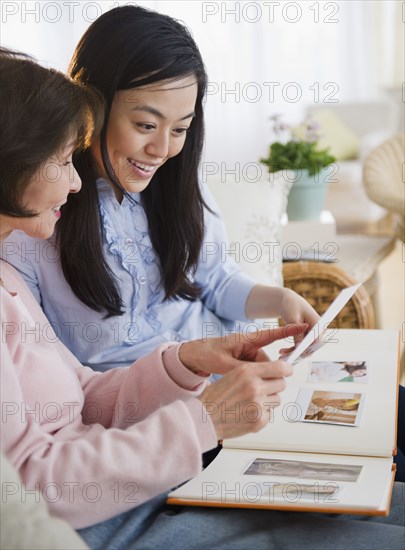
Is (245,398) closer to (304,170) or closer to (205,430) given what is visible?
(205,430)

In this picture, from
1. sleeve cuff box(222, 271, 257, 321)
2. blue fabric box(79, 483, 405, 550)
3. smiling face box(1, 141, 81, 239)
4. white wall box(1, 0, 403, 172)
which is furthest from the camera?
white wall box(1, 0, 403, 172)

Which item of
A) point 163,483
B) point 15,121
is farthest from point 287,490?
point 15,121

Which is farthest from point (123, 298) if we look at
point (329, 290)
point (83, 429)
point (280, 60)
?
point (280, 60)

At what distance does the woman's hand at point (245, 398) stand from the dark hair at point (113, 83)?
1.51 ft

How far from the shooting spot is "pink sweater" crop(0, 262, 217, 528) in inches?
39.1

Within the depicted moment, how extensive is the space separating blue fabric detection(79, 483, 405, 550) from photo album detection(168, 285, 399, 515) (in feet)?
0.09

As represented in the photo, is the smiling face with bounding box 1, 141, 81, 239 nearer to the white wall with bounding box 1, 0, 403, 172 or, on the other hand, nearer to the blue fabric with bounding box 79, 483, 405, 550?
the blue fabric with bounding box 79, 483, 405, 550

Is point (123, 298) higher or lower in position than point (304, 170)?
lower

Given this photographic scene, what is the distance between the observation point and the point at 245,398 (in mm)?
1083

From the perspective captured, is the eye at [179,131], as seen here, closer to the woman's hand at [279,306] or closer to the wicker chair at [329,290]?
the woman's hand at [279,306]

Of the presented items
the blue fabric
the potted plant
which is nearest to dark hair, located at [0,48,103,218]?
the blue fabric

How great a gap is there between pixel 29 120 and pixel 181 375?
457 millimetres

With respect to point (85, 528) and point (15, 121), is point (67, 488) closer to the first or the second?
point (85, 528)

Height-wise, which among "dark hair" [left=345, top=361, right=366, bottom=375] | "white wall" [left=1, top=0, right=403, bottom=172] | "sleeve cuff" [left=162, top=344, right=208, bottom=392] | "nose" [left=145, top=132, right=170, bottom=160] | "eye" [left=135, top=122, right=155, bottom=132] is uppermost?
"white wall" [left=1, top=0, right=403, bottom=172]
